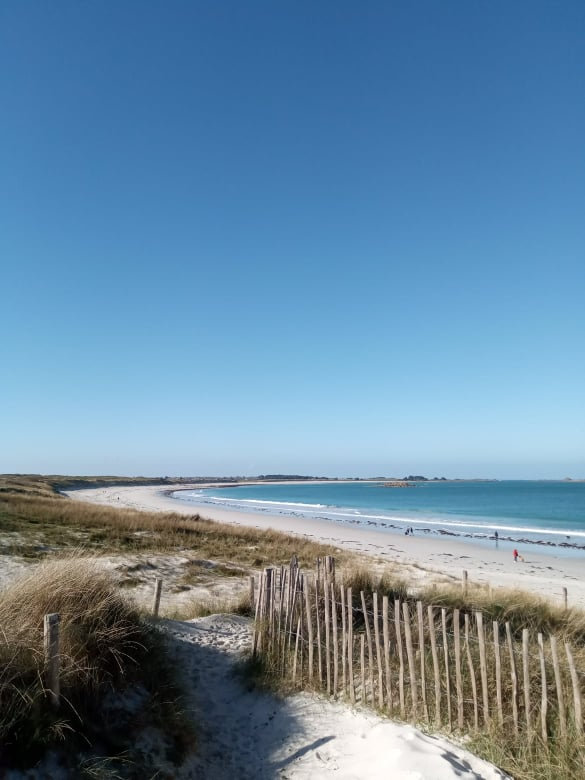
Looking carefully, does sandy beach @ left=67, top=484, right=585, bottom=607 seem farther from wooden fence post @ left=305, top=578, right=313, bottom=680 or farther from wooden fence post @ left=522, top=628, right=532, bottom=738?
wooden fence post @ left=522, top=628, right=532, bottom=738

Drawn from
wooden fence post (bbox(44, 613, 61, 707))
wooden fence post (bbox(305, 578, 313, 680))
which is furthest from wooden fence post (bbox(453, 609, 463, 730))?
wooden fence post (bbox(44, 613, 61, 707))

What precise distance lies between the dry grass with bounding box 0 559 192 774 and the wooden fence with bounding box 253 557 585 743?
5.82ft

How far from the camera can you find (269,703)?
20.6 feet

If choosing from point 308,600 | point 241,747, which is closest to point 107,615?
point 241,747

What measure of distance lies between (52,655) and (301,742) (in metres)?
2.71

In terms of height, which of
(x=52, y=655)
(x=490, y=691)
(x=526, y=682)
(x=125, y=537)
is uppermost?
(x=52, y=655)

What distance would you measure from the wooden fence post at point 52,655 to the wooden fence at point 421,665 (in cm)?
310

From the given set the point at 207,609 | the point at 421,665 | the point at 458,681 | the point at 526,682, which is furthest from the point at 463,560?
the point at 526,682

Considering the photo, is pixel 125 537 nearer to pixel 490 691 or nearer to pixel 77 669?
pixel 77 669

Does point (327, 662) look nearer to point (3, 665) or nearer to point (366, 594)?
point (366, 594)

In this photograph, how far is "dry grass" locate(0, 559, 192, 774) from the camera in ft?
13.8

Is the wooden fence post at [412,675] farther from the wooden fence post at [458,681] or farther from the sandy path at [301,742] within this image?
the wooden fence post at [458,681]

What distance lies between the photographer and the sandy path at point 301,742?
445 cm

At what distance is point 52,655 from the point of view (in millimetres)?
4617
